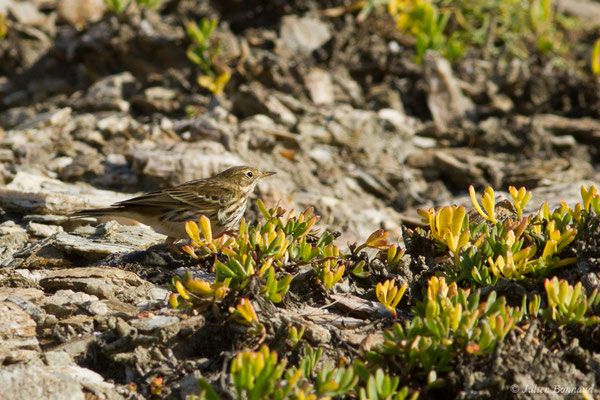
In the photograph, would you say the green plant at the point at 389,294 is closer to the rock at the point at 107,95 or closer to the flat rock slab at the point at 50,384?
the flat rock slab at the point at 50,384

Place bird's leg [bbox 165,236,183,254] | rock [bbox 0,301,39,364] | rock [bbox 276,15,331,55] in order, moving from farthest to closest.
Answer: rock [bbox 276,15,331,55] → bird's leg [bbox 165,236,183,254] → rock [bbox 0,301,39,364]

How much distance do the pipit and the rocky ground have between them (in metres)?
0.24

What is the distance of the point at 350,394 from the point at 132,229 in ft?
12.3

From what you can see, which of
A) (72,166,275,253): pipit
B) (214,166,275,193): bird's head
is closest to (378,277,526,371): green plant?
(72,166,275,253): pipit

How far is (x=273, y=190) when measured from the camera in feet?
26.3

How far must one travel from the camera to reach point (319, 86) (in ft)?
32.7

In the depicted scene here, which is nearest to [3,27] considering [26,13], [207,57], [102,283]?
[26,13]

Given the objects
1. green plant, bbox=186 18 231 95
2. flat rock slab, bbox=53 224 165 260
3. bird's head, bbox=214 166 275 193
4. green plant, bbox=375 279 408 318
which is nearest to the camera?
green plant, bbox=375 279 408 318

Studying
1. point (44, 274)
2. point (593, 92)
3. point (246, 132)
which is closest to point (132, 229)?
point (44, 274)

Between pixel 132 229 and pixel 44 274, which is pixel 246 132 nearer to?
pixel 132 229

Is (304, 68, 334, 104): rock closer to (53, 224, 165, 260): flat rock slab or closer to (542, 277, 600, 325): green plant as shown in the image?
(53, 224, 165, 260): flat rock slab

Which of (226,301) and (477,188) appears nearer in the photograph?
(226,301)

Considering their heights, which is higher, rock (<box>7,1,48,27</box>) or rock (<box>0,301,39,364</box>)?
rock (<box>7,1,48,27</box>)

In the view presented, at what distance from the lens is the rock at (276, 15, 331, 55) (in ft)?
34.7
